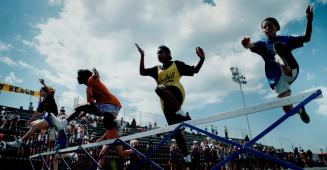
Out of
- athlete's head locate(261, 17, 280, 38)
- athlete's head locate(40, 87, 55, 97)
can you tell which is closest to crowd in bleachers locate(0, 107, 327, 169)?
athlete's head locate(40, 87, 55, 97)

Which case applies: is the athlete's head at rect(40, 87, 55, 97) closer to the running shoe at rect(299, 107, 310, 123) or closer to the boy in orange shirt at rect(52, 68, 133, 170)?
the boy in orange shirt at rect(52, 68, 133, 170)

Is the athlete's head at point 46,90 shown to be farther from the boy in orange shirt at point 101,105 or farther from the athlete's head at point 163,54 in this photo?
the athlete's head at point 163,54

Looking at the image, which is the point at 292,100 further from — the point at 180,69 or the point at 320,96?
the point at 180,69

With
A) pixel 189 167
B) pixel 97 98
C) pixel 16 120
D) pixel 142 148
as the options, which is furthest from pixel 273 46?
pixel 16 120

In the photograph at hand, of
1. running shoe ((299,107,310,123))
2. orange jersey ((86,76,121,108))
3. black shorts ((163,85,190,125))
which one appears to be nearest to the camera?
running shoe ((299,107,310,123))

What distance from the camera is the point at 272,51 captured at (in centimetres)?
345

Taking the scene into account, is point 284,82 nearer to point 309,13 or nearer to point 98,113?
point 309,13

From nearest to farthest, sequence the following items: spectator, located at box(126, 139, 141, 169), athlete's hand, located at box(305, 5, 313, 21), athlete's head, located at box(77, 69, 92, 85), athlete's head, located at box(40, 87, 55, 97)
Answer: athlete's hand, located at box(305, 5, 313, 21) < athlete's head, located at box(77, 69, 92, 85) < spectator, located at box(126, 139, 141, 169) < athlete's head, located at box(40, 87, 55, 97)

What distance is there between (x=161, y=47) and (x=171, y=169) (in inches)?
362

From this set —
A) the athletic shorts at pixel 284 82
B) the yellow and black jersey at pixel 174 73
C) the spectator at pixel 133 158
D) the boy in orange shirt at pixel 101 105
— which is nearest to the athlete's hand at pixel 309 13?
the athletic shorts at pixel 284 82

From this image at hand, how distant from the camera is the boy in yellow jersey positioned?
3.43 metres

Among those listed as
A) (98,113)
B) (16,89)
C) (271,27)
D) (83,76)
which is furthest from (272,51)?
(16,89)

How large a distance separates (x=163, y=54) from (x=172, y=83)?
1.89ft

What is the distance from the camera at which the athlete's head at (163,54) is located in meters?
4.05
